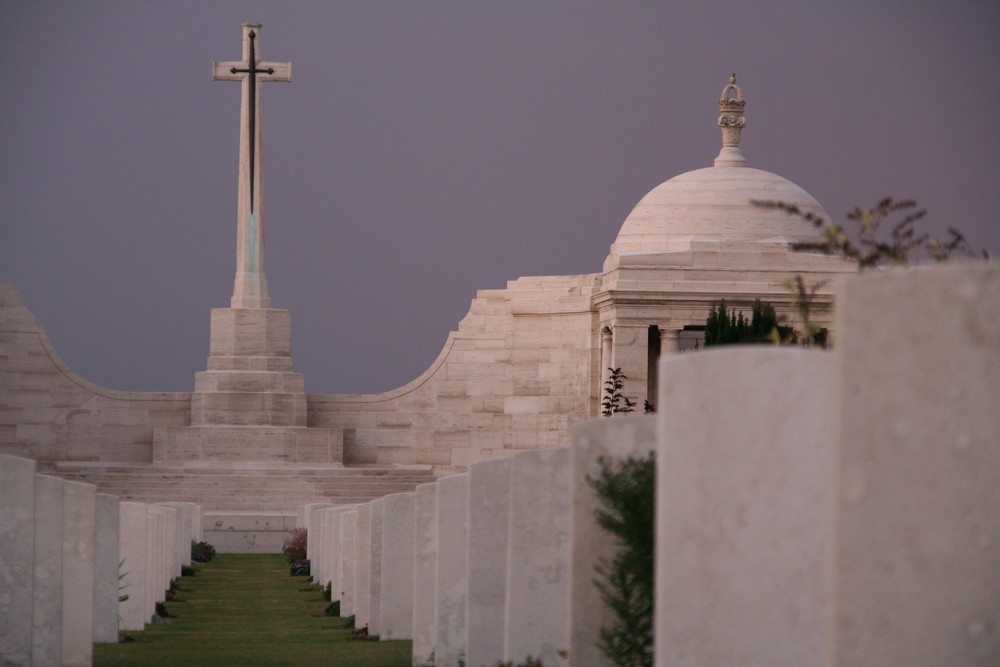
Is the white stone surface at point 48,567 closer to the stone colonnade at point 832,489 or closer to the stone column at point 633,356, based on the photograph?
the stone colonnade at point 832,489

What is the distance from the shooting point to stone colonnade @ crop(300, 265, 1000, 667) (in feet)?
15.3

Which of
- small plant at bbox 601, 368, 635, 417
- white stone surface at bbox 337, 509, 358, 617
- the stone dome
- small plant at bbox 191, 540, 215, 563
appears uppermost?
the stone dome

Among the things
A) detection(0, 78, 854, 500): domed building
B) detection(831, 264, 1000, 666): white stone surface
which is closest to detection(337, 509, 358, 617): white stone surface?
detection(831, 264, 1000, 666): white stone surface

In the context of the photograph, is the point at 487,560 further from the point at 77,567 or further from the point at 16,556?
Answer: the point at 16,556

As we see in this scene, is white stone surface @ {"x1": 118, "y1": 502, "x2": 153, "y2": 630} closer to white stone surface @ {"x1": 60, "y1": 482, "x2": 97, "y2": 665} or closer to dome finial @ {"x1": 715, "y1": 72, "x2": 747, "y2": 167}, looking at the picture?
white stone surface @ {"x1": 60, "y1": 482, "x2": 97, "y2": 665}

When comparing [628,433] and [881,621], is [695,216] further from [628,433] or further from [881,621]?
[881,621]

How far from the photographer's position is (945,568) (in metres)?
4.68

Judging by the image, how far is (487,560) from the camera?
10414 millimetres

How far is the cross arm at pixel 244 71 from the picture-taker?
37281 mm

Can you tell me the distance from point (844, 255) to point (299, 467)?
27.8 m

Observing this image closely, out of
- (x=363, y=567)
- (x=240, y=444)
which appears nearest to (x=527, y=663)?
(x=363, y=567)

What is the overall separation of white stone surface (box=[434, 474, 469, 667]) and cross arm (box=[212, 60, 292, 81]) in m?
26.7

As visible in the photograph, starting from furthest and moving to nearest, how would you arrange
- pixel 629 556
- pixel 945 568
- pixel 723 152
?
pixel 723 152 → pixel 629 556 → pixel 945 568

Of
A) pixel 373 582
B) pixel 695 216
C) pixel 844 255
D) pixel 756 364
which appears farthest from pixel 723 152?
pixel 756 364
